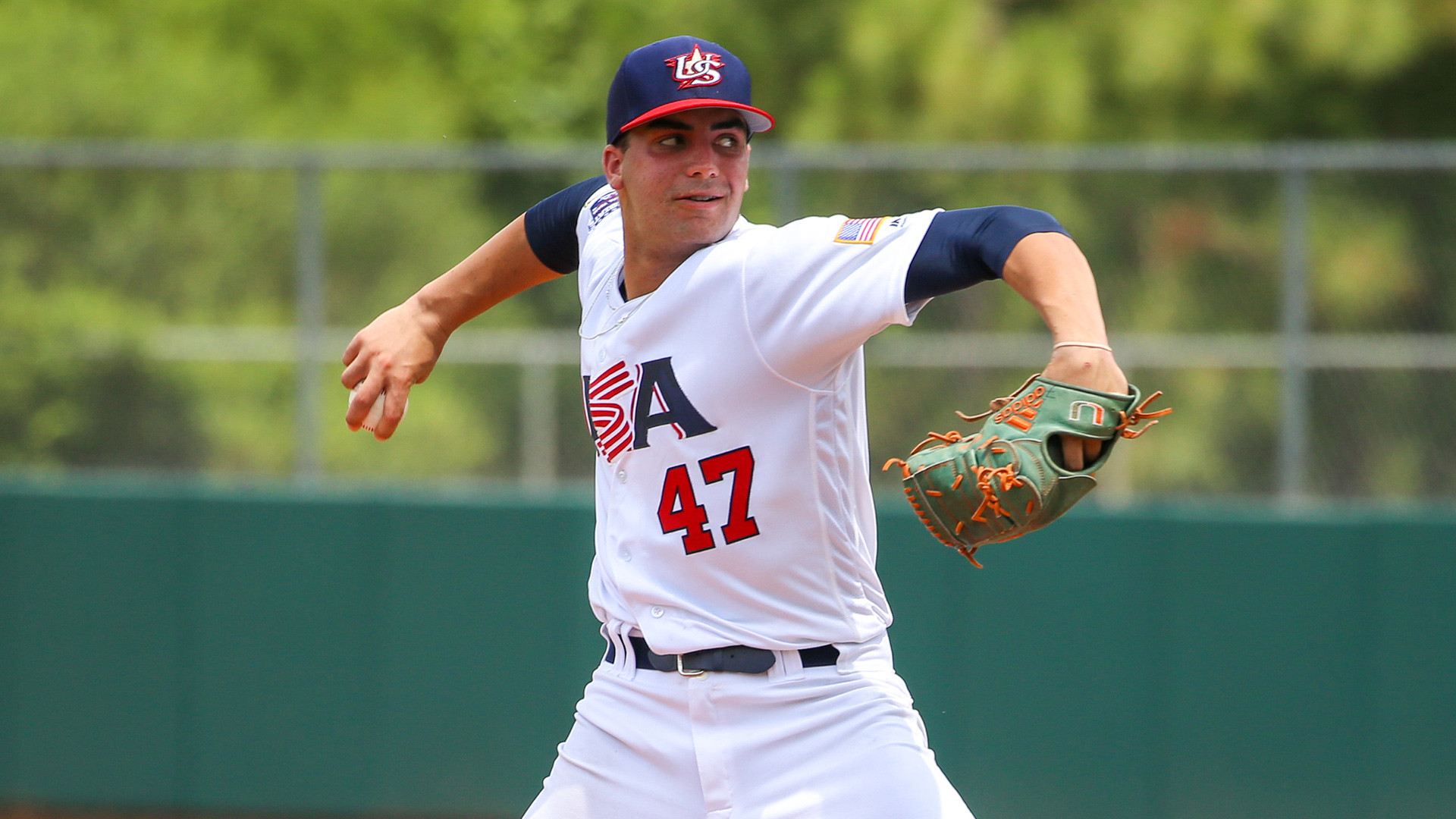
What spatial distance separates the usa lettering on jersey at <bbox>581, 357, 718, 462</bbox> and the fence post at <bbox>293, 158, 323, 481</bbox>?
357 centimetres

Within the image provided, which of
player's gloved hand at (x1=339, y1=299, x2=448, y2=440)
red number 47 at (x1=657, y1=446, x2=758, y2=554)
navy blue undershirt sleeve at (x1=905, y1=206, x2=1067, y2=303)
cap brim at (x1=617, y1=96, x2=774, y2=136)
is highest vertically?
cap brim at (x1=617, y1=96, x2=774, y2=136)

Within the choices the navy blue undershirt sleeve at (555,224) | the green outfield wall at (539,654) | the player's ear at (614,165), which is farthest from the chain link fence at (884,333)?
the player's ear at (614,165)

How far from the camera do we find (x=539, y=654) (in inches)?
229

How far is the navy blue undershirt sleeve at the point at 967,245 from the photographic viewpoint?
230cm

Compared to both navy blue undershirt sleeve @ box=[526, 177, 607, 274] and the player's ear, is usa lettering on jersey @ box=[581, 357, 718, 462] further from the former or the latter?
navy blue undershirt sleeve @ box=[526, 177, 607, 274]

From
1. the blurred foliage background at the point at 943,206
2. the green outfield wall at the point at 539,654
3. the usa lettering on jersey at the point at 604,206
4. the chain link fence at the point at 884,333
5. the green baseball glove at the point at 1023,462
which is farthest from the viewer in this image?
the blurred foliage background at the point at 943,206

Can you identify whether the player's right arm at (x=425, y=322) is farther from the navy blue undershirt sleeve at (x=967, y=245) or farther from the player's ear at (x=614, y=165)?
the navy blue undershirt sleeve at (x=967, y=245)

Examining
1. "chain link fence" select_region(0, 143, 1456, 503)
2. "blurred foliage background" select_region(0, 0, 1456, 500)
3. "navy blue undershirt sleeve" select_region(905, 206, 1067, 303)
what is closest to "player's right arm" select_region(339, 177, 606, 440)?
"navy blue undershirt sleeve" select_region(905, 206, 1067, 303)

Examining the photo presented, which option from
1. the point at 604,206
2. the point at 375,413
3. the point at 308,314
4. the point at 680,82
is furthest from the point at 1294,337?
the point at 375,413

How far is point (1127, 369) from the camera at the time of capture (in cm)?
641

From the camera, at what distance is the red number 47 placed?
8.95 feet

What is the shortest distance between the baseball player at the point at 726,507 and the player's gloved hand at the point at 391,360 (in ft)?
0.19

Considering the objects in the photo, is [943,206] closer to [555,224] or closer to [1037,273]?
[555,224]

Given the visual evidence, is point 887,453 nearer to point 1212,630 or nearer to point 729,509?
point 1212,630
